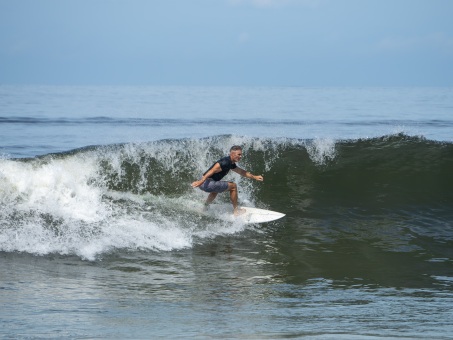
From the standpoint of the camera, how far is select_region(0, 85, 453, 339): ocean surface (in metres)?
7.37

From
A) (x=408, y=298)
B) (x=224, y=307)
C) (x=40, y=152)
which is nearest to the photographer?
(x=224, y=307)

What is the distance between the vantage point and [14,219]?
12.2 m

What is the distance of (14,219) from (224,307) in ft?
18.3

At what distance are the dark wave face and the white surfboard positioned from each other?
0.21 meters

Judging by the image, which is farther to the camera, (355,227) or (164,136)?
(164,136)

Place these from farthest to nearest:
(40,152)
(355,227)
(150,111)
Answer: (150,111)
(40,152)
(355,227)

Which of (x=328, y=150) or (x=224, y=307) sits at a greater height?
(x=328, y=150)

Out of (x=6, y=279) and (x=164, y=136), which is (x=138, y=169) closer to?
(x=6, y=279)

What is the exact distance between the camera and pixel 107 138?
28.5 metres

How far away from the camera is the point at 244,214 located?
43.4 feet

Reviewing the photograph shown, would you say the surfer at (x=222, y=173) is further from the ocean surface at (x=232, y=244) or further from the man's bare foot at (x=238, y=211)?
the ocean surface at (x=232, y=244)

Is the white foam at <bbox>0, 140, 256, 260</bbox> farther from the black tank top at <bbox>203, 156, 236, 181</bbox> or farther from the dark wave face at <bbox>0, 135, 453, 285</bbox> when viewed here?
the black tank top at <bbox>203, 156, 236, 181</bbox>

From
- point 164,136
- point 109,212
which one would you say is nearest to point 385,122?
point 164,136

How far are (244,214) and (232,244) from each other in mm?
1315
